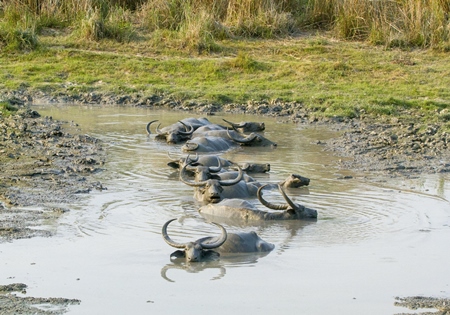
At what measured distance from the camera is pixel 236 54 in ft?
55.5

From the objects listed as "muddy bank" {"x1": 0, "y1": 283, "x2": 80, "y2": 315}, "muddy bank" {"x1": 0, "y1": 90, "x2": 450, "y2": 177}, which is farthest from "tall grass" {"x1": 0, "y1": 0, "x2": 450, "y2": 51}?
"muddy bank" {"x1": 0, "y1": 283, "x2": 80, "y2": 315}

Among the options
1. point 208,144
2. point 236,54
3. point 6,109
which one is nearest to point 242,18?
point 236,54

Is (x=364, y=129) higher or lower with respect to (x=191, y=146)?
higher

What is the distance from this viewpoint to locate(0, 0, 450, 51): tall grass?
17.1 metres

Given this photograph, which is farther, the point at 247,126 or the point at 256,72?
the point at 256,72

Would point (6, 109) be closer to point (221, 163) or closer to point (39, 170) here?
Result: point (39, 170)

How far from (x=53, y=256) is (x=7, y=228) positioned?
0.76 metres

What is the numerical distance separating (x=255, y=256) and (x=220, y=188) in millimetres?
1895

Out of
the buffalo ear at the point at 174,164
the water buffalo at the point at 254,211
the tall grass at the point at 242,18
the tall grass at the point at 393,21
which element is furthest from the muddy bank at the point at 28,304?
the tall grass at the point at 393,21

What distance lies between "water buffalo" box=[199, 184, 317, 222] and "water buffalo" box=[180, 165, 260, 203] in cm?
28

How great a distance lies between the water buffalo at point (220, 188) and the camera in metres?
7.91

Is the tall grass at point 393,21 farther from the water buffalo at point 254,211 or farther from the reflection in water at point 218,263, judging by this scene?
the reflection in water at point 218,263

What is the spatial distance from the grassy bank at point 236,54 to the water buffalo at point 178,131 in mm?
2445

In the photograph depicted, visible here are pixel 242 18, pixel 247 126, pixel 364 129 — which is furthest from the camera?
pixel 242 18
